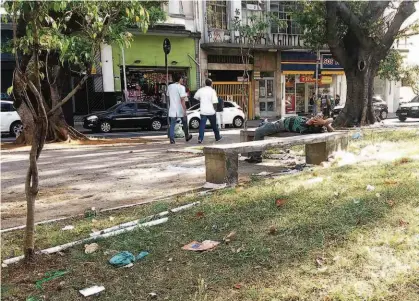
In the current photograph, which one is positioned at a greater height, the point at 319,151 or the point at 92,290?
the point at 319,151

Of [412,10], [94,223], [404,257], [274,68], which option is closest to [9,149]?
[94,223]

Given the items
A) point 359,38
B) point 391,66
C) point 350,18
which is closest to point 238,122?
point 359,38

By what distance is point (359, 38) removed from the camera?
15.9 metres

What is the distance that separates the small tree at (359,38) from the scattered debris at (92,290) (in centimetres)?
1437

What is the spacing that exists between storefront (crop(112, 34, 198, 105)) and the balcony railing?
5.23 feet

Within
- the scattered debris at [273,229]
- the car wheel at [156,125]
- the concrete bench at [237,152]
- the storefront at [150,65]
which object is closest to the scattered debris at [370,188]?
the scattered debris at [273,229]

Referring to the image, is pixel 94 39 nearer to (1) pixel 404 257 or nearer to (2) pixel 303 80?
(1) pixel 404 257

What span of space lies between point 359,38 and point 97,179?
1263 cm

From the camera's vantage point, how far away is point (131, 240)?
3666 mm

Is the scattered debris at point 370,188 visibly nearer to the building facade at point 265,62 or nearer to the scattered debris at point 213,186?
the scattered debris at point 213,186

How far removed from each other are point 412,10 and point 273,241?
14.6m

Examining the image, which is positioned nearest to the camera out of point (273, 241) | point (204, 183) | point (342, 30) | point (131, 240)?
point (273, 241)

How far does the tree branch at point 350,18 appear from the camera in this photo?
595 inches

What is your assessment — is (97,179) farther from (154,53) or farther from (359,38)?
(154,53)
